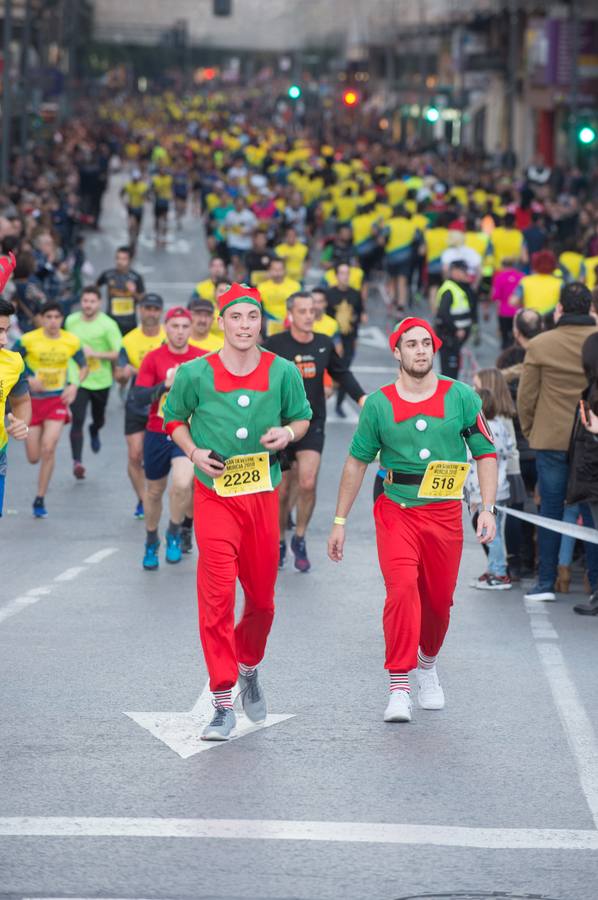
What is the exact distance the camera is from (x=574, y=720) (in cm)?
871

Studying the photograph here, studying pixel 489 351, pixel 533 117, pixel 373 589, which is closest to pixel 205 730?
pixel 373 589

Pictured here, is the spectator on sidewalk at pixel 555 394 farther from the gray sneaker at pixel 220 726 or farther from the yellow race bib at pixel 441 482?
the gray sneaker at pixel 220 726

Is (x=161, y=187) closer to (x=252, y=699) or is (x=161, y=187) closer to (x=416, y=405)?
(x=416, y=405)

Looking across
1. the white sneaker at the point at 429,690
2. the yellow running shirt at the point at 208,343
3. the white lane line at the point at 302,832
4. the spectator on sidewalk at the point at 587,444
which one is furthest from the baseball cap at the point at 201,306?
the white lane line at the point at 302,832

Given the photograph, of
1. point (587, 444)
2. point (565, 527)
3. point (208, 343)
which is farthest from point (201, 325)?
point (587, 444)

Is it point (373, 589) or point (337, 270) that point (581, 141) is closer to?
point (337, 270)

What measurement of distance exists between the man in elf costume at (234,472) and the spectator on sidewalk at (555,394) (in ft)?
12.3

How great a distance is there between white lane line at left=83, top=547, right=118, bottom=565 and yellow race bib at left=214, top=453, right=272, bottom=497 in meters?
5.25

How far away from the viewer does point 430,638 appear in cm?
890

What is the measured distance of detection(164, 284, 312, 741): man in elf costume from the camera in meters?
8.17

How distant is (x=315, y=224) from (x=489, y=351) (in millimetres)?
14319

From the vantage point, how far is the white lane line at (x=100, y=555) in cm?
1345

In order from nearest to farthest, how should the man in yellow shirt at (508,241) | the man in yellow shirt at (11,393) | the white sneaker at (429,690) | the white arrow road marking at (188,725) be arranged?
the white arrow road marking at (188,725)
the white sneaker at (429,690)
the man in yellow shirt at (11,393)
the man in yellow shirt at (508,241)

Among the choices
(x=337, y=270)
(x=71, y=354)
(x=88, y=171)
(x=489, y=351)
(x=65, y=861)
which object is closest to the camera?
(x=65, y=861)
